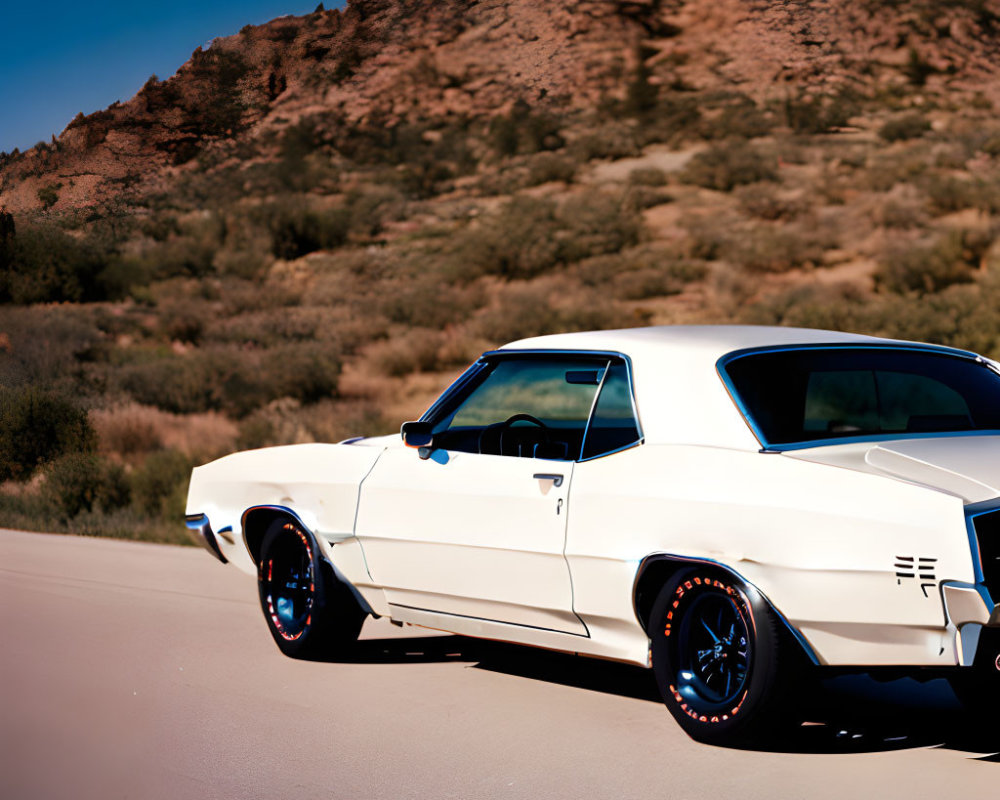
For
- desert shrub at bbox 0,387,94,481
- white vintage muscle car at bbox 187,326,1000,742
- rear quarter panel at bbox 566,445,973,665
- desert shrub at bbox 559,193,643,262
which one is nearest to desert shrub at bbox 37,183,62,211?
desert shrub at bbox 0,387,94,481

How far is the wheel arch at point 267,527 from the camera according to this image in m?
7.70

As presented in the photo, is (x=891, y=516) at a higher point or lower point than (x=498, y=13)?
lower

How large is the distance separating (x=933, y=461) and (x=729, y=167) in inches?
1433

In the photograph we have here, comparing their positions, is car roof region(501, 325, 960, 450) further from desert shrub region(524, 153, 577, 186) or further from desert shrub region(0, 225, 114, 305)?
desert shrub region(524, 153, 577, 186)

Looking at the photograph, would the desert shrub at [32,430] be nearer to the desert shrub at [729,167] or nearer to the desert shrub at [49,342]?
the desert shrub at [49,342]

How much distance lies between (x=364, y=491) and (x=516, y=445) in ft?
2.44

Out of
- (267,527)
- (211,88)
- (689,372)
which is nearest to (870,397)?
(267,527)

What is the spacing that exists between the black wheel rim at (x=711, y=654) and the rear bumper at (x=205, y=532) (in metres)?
3.45

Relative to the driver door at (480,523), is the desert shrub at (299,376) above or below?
below

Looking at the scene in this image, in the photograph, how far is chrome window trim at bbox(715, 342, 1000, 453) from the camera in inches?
231

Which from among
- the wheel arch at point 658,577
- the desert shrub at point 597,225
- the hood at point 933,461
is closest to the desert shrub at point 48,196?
the desert shrub at point 597,225

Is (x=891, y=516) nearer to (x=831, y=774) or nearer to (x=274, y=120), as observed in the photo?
(x=831, y=774)

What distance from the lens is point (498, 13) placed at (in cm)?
4597

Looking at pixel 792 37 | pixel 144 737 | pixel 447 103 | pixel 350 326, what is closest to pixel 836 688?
pixel 144 737
